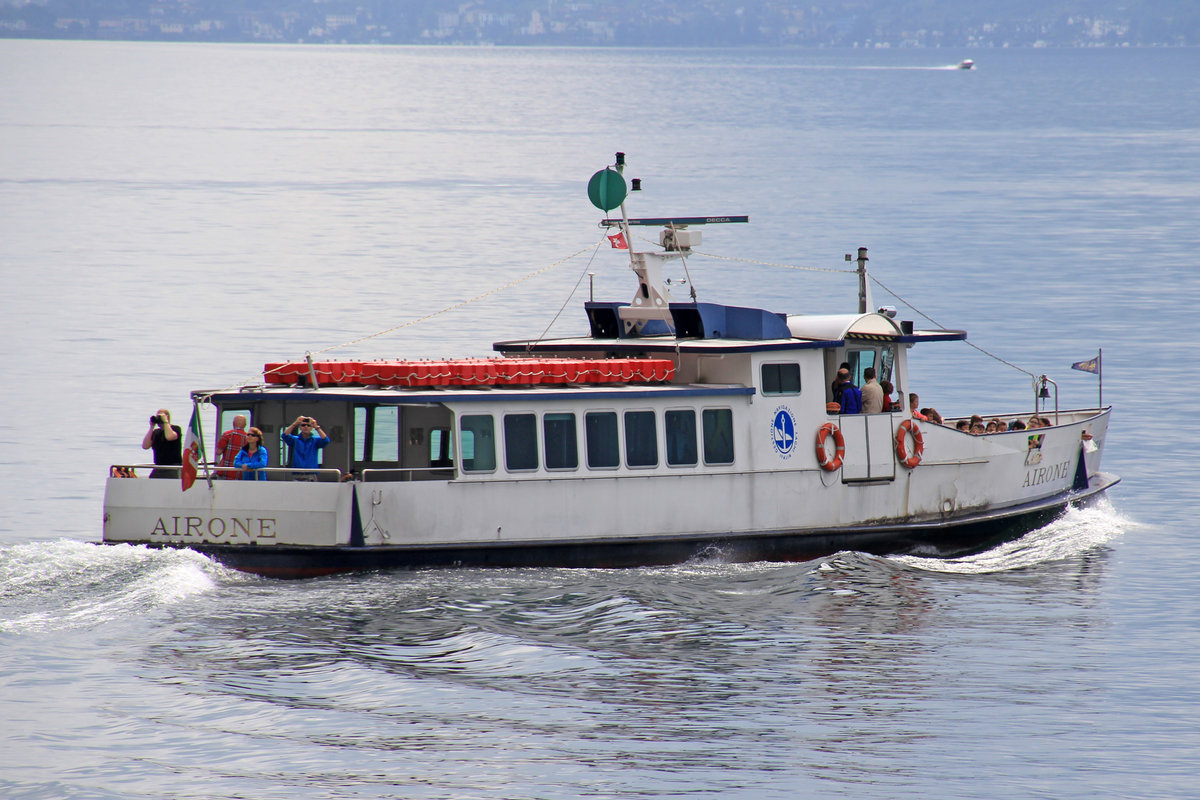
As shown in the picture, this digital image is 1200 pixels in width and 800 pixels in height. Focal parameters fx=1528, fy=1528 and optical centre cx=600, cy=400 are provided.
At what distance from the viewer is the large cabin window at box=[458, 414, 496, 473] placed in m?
22.4

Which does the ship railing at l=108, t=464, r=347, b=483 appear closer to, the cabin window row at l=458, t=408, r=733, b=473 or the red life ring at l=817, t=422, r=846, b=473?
the cabin window row at l=458, t=408, r=733, b=473

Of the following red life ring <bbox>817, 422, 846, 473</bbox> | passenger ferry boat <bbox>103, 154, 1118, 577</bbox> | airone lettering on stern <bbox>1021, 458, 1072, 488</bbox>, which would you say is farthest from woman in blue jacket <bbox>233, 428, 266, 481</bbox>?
airone lettering on stern <bbox>1021, 458, 1072, 488</bbox>

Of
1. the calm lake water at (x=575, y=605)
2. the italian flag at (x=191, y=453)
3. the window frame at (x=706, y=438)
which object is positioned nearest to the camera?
the calm lake water at (x=575, y=605)

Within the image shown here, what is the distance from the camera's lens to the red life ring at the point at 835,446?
24.0 m

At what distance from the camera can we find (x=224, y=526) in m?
21.6

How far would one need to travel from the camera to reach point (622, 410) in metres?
23.0

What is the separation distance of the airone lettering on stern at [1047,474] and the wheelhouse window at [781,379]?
5.26 metres

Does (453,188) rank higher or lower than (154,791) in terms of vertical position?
higher

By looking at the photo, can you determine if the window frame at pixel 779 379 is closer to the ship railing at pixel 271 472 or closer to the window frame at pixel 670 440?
the window frame at pixel 670 440

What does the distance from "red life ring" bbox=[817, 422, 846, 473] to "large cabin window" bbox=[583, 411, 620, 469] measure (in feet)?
11.0

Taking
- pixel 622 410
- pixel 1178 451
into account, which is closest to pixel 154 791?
pixel 622 410

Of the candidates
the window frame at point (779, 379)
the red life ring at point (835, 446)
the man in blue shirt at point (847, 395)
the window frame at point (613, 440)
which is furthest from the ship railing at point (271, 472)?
the man in blue shirt at point (847, 395)

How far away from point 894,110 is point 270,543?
173984mm

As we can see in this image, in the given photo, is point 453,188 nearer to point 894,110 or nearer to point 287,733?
point 287,733
